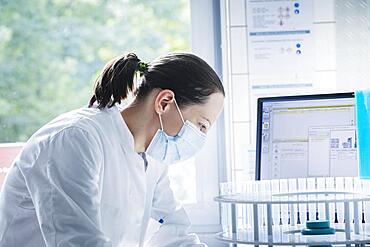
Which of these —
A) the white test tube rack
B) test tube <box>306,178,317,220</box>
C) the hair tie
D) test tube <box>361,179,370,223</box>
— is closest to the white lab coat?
the hair tie

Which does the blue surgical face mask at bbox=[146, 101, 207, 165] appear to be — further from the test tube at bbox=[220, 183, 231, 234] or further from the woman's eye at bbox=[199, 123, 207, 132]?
the test tube at bbox=[220, 183, 231, 234]

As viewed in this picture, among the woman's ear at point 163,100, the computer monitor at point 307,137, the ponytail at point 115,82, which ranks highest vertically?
the ponytail at point 115,82

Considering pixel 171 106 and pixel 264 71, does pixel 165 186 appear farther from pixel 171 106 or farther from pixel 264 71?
pixel 264 71

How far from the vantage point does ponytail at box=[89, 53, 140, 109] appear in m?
1.78

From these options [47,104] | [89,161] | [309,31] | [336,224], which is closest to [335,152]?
[336,224]

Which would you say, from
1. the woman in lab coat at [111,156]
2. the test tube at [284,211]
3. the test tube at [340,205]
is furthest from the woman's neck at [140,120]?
the test tube at [340,205]

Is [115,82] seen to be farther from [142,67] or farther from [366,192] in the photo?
[366,192]

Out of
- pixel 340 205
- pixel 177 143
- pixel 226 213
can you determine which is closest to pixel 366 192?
pixel 340 205

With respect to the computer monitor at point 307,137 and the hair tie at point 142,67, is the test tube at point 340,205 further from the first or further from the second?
the hair tie at point 142,67

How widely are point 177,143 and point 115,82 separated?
22 centimetres

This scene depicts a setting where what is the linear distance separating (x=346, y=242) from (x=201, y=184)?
0.93 meters

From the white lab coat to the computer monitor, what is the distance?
1.06 feet

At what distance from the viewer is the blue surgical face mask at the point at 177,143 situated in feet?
5.98

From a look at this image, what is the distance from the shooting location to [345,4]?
90.4 inches
